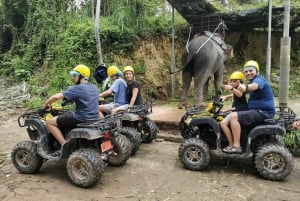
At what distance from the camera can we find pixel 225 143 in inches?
213

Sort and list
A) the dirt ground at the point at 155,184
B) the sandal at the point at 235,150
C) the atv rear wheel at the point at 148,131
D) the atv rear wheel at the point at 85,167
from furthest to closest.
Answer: the atv rear wheel at the point at 148,131, the sandal at the point at 235,150, the atv rear wheel at the point at 85,167, the dirt ground at the point at 155,184

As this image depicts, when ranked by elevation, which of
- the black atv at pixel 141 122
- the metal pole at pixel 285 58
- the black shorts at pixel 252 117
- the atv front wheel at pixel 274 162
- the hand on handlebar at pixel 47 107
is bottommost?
the atv front wheel at pixel 274 162

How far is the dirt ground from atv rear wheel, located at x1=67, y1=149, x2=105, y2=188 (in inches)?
4.8

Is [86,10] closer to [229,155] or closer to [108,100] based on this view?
[108,100]

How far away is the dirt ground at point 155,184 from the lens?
4.45 m

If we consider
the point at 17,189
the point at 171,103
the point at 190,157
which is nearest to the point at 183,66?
the point at 171,103

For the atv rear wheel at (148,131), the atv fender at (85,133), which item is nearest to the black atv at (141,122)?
the atv rear wheel at (148,131)

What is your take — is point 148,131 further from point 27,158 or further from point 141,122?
point 27,158

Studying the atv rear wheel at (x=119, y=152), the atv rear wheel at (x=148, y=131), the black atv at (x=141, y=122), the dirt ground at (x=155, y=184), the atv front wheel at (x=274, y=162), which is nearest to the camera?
the dirt ground at (x=155, y=184)

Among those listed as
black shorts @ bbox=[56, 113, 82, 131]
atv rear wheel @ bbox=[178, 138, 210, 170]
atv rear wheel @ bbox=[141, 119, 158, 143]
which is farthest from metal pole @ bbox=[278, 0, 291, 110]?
black shorts @ bbox=[56, 113, 82, 131]

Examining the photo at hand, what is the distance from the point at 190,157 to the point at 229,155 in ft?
2.05

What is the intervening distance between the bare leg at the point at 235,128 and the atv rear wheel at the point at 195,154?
467 mm

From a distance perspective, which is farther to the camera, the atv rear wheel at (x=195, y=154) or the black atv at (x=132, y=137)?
the black atv at (x=132, y=137)

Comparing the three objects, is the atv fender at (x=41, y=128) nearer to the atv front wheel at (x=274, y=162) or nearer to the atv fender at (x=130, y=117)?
the atv fender at (x=130, y=117)
